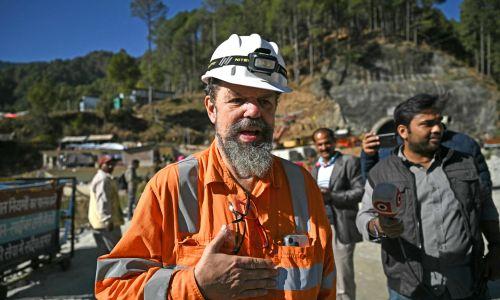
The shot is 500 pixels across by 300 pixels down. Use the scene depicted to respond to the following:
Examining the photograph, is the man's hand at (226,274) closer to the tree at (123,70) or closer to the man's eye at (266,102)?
the man's eye at (266,102)

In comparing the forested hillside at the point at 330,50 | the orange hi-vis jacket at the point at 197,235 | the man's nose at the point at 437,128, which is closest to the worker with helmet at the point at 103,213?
the orange hi-vis jacket at the point at 197,235

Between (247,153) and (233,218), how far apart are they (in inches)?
13.3

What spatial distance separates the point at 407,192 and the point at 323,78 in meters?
53.1

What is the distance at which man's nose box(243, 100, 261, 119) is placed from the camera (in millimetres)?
1716

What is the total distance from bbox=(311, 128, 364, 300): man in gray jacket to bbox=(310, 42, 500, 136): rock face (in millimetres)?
41942

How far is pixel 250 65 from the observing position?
1.70m

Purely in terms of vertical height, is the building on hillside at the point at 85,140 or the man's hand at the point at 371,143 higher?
the building on hillside at the point at 85,140

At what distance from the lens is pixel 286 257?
4.99ft

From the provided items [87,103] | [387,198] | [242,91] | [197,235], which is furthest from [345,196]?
[87,103]

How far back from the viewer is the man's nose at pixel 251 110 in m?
1.72

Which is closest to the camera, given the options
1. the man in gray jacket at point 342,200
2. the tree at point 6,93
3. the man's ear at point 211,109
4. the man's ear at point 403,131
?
the man's ear at point 211,109

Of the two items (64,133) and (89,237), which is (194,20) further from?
(89,237)

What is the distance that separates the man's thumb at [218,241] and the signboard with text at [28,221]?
506cm

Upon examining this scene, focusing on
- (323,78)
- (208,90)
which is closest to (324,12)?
(323,78)
